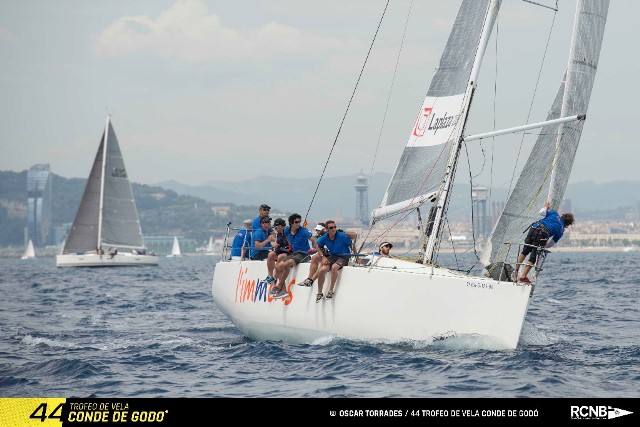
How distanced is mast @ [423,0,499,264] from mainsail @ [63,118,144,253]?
44.4m

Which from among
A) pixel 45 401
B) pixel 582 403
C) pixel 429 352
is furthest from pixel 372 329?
pixel 45 401

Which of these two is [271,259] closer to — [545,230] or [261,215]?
[261,215]

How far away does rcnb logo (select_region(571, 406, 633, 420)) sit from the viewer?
8.00 m

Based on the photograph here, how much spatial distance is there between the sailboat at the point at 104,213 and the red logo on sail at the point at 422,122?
43738 mm

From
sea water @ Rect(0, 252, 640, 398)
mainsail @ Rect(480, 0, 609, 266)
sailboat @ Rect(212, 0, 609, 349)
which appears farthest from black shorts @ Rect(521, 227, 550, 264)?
sea water @ Rect(0, 252, 640, 398)

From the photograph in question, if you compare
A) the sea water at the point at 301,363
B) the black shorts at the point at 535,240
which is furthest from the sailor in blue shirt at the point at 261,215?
the black shorts at the point at 535,240

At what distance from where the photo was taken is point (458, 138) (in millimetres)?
13484

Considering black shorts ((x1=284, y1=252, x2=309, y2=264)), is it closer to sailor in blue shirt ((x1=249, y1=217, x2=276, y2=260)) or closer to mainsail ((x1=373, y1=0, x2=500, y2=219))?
sailor in blue shirt ((x1=249, y1=217, x2=276, y2=260))

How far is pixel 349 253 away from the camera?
42.2 ft

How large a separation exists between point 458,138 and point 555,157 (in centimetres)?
126

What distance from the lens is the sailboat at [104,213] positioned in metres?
56.4

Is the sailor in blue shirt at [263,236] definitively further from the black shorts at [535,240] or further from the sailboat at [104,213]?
the sailboat at [104,213]

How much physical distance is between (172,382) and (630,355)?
212 inches

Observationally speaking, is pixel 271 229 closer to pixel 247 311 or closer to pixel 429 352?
pixel 247 311
